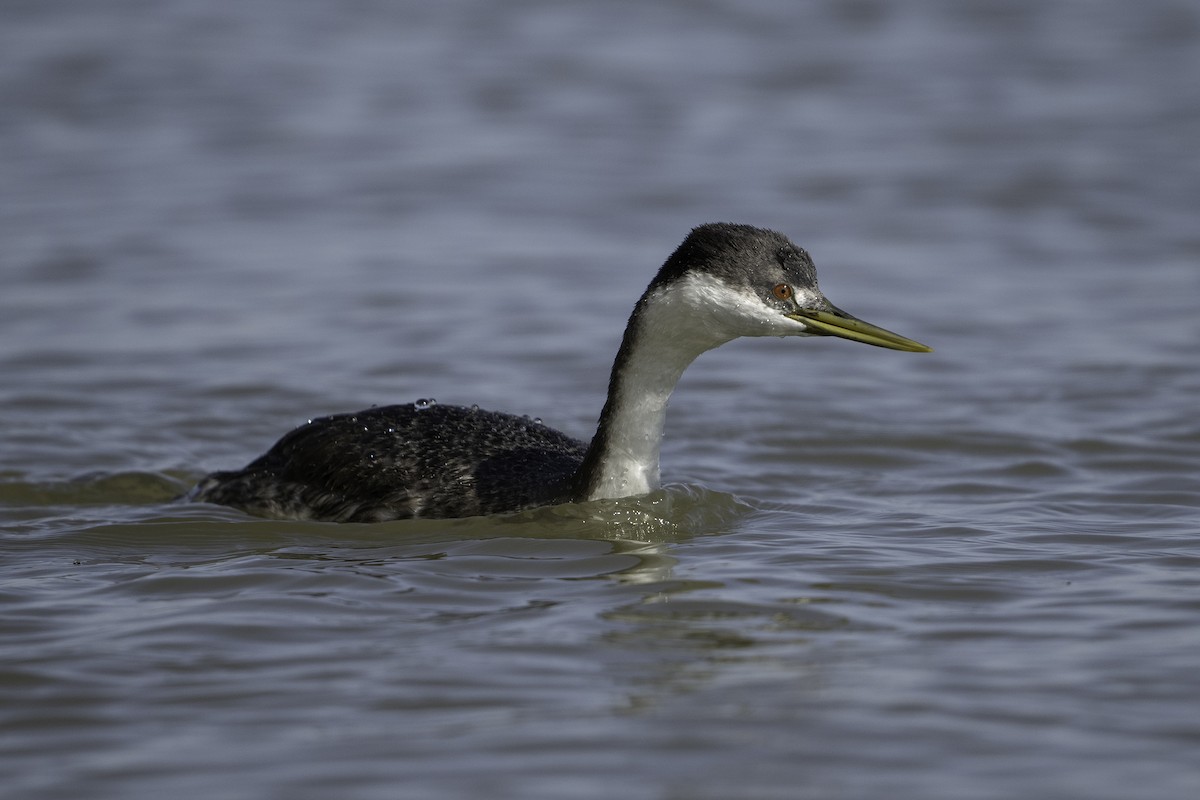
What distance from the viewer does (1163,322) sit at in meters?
12.5

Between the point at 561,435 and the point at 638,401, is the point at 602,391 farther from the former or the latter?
the point at 638,401

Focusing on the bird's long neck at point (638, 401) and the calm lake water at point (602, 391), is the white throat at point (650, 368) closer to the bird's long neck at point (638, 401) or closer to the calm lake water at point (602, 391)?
the bird's long neck at point (638, 401)

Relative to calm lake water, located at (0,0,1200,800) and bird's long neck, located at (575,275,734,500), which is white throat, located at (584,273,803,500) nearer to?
bird's long neck, located at (575,275,734,500)

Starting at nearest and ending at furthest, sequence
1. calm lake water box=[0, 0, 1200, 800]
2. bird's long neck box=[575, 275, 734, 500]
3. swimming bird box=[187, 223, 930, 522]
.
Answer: calm lake water box=[0, 0, 1200, 800] < swimming bird box=[187, 223, 930, 522] < bird's long neck box=[575, 275, 734, 500]

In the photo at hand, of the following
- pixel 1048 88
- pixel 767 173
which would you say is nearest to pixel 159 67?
pixel 767 173

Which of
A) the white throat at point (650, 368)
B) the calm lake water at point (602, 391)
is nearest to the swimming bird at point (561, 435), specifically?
the white throat at point (650, 368)

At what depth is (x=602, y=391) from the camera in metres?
11.6

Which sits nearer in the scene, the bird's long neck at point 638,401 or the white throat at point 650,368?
the white throat at point 650,368

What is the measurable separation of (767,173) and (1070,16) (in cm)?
825

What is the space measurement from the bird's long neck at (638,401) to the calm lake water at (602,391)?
0.14 m

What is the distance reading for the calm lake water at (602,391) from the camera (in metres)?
5.66

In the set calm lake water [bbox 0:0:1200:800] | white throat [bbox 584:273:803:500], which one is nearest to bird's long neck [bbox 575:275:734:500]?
white throat [bbox 584:273:803:500]

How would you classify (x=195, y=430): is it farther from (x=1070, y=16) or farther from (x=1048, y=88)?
(x=1070, y=16)

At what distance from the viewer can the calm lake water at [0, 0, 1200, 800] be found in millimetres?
5656
